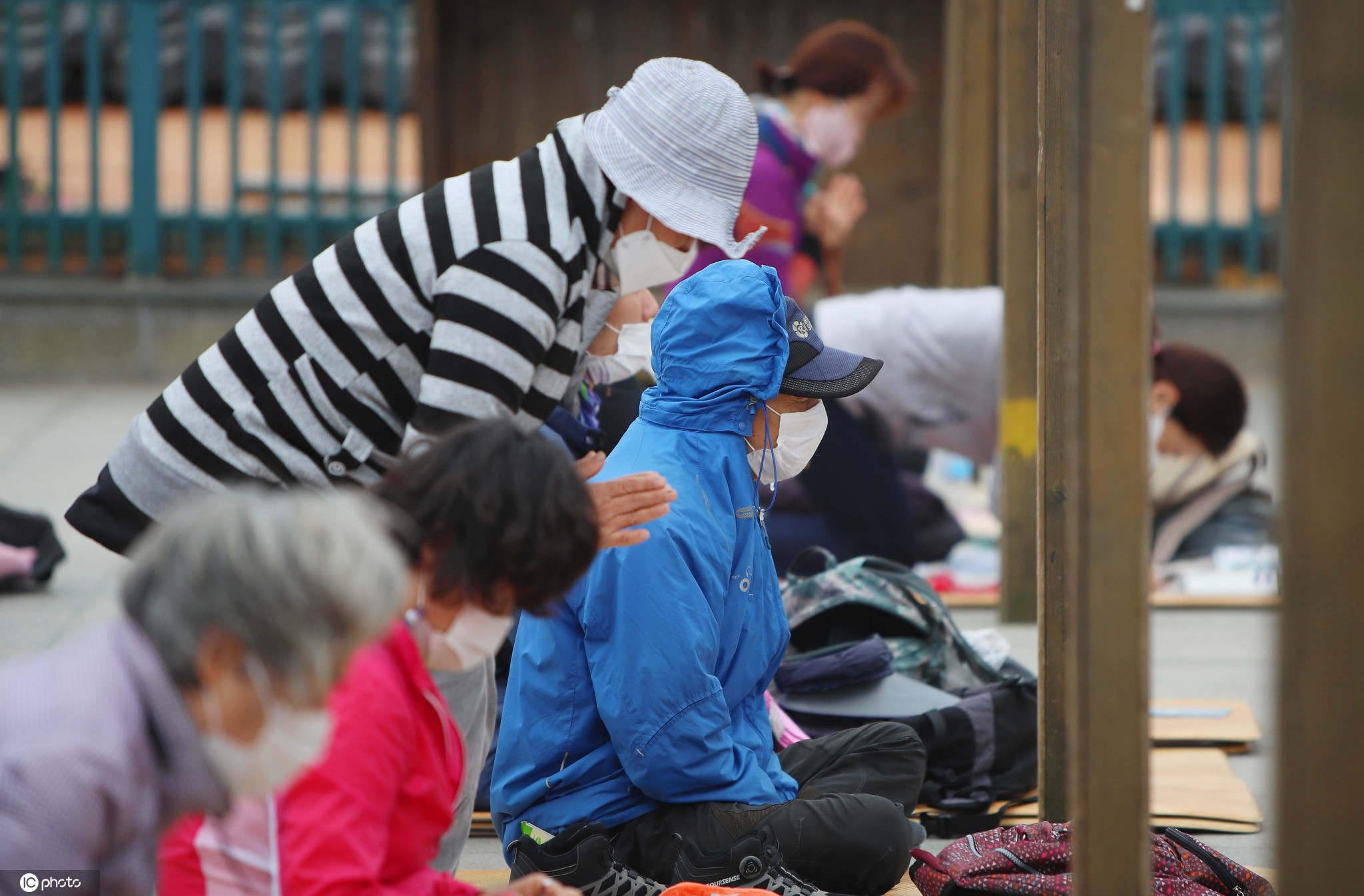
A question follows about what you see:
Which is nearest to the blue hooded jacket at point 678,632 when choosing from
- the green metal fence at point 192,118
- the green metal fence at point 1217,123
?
the green metal fence at point 192,118

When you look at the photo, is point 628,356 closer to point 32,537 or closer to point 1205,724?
point 1205,724

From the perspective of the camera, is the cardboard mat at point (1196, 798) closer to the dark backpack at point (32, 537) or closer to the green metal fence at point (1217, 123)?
the dark backpack at point (32, 537)

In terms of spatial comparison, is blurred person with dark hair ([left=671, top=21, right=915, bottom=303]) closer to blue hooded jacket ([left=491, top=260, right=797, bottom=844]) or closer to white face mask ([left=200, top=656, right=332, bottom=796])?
blue hooded jacket ([left=491, top=260, right=797, bottom=844])

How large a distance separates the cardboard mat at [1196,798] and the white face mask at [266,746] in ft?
5.92

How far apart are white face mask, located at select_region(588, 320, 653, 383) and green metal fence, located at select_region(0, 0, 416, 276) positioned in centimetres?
546

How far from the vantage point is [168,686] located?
4.70ft

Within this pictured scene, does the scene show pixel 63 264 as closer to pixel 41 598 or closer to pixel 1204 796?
pixel 41 598

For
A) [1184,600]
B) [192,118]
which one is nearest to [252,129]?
[192,118]

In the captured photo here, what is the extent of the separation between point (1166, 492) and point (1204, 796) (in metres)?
2.12

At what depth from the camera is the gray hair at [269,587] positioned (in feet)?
4.60

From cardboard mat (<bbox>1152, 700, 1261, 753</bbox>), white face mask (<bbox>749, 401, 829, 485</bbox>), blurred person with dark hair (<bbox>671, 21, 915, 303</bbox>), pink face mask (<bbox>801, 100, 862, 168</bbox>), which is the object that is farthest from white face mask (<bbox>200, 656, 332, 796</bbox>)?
pink face mask (<bbox>801, 100, 862, 168</bbox>)

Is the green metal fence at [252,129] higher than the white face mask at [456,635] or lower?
higher

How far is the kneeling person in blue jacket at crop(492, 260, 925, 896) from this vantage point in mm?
2367

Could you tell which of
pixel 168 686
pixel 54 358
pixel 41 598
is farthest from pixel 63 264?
pixel 168 686
